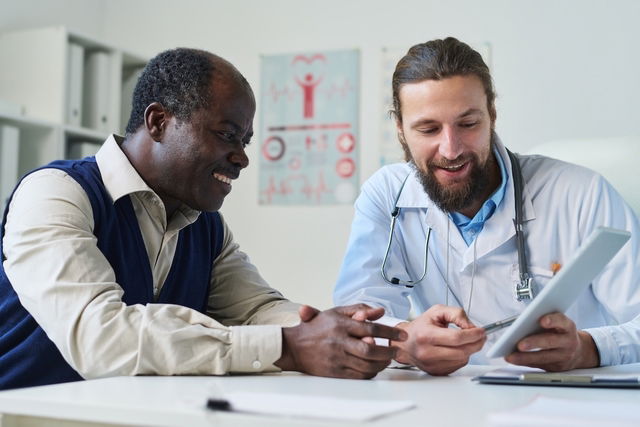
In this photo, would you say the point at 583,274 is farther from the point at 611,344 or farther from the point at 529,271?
the point at 529,271

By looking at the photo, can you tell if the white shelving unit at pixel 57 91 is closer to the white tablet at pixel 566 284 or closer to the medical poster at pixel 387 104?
the medical poster at pixel 387 104

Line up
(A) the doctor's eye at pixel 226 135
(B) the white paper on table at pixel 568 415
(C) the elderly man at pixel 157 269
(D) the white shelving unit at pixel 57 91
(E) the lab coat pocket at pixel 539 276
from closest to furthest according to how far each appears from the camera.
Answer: (B) the white paper on table at pixel 568 415, (C) the elderly man at pixel 157 269, (A) the doctor's eye at pixel 226 135, (E) the lab coat pocket at pixel 539 276, (D) the white shelving unit at pixel 57 91

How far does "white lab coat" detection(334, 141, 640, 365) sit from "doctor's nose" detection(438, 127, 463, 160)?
14 cm

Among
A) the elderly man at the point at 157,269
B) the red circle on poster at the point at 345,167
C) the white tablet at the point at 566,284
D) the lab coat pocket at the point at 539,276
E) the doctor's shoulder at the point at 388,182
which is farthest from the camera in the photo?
the red circle on poster at the point at 345,167

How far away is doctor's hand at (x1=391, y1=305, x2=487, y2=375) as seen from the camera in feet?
3.98

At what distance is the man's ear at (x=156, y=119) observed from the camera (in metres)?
1.59

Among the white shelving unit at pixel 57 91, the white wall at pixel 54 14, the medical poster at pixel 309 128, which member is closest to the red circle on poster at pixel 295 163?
the medical poster at pixel 309 128

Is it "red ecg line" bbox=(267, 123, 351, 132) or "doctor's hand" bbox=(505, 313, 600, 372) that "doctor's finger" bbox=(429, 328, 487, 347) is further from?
"red ecg line" bbox=(267, 123, 351, 132)

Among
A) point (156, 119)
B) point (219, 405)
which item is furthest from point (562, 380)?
point (156, 119)

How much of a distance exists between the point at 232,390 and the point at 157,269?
0.62 meters

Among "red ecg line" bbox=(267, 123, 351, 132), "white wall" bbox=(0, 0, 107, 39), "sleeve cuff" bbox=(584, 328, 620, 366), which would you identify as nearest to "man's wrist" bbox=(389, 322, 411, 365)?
"sleeve cuff" bbox=(584, 328, 620, 366)

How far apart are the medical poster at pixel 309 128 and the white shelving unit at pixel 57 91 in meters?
0.65

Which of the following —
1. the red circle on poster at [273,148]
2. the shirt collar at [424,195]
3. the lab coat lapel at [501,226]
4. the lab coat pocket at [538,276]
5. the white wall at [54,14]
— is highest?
the white wall at [54,14]

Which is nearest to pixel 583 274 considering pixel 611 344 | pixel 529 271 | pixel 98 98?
pixel 611 344
